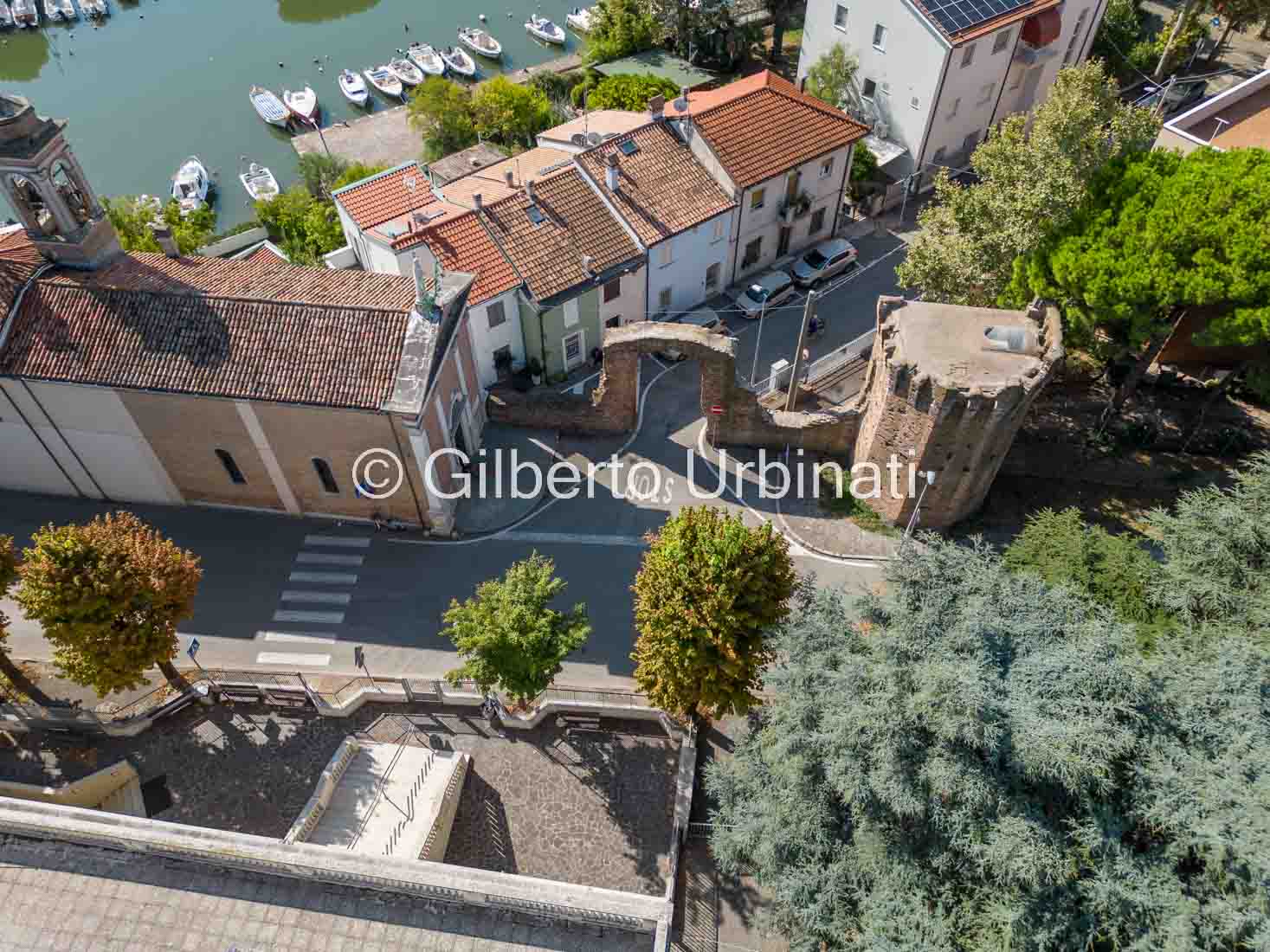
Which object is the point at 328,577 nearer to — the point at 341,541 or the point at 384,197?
the point at 341,541

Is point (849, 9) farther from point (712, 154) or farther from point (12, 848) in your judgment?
point (12, 848)

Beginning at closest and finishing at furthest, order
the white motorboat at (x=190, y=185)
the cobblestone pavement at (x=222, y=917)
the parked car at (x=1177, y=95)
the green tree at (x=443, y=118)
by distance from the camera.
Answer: the cobblestone pavement at (x=222, y=917), the green tree at (x=443, y=118), the parked car at (x=1177, y=95), the white motorboat at (x=190, y=185)

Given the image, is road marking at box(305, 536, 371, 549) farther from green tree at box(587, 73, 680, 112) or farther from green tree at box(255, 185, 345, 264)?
green tree at box(587, 73, 680, 112)

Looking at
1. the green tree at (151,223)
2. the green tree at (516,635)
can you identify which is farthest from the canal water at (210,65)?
the green tree at (516,635)

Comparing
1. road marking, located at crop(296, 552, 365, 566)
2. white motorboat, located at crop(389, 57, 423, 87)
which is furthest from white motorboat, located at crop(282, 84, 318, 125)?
road marking, located at crop(296, 552, 365, 566)

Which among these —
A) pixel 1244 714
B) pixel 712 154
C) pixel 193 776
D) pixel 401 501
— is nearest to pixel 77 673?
pixel 193 776

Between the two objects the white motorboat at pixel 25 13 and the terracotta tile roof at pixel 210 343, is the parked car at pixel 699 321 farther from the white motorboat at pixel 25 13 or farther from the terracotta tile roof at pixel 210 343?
the white motorboat at pixel 25 13

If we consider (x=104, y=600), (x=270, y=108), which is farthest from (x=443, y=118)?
(x=104, y=600)
